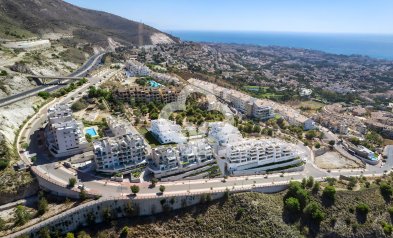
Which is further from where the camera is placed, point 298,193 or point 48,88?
point 48,88

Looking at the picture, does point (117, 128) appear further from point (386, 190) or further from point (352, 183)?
point (386, 190)

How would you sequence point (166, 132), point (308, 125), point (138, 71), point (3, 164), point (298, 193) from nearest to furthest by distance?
point (3, 164), point (298, 193), point (166, 132), point (308, 125), point (138, 71)

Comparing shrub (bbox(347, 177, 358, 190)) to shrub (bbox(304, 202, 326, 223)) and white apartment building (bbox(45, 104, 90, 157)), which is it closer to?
shrub (bbox(304, 202, 326, 223))

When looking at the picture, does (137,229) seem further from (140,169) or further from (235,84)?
(235,84)

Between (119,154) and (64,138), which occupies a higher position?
(64,138)

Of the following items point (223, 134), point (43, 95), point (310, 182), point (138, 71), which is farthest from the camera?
point (138, 71)

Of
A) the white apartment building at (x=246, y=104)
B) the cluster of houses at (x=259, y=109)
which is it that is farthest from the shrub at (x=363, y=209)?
the white apartment building at (x=246, y=104)

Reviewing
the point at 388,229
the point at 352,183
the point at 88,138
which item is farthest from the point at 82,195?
the point at 388,229
